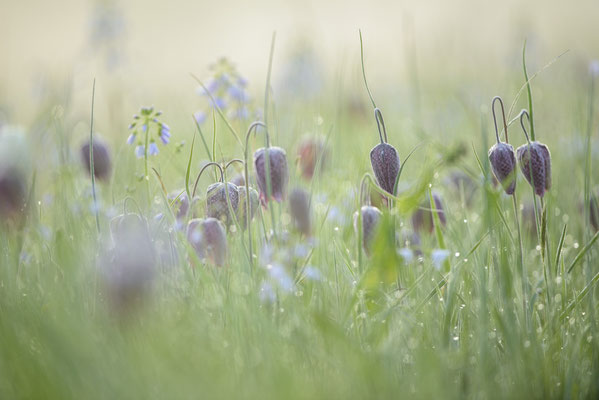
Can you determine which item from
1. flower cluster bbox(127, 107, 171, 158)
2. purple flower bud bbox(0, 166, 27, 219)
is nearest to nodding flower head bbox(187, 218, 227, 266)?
flower cluster bbox(127, 107, 171, 158)

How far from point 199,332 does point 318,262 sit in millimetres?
643

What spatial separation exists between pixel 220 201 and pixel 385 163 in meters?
0.43

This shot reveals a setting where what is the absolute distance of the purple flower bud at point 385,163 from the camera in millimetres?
1554

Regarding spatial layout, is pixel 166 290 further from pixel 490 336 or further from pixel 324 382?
pixel 490 336

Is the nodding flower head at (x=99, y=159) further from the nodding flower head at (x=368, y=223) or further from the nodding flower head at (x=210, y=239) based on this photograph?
the nodding flower head at (x=368, y=223)

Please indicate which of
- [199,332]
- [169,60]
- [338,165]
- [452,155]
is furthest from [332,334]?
[169,60]

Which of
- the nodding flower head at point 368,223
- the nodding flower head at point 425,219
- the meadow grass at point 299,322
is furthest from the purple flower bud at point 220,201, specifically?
the nodding flower head at point 425,219

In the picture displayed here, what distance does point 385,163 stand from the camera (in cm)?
156

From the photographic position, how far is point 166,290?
149cm

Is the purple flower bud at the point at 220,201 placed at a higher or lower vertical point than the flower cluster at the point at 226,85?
lower

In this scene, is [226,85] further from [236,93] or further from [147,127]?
[147,127]

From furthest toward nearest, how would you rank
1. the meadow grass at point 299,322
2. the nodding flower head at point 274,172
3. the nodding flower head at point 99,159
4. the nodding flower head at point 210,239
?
the nodding flower head at point 99,159 → the nodding flower head at point 274,172 → the nodding flower head at point 210,239 → the meadow grass at point 299,322

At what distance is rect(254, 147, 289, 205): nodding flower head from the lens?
65.6 inches

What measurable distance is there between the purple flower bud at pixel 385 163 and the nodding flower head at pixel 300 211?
9.8 inches
